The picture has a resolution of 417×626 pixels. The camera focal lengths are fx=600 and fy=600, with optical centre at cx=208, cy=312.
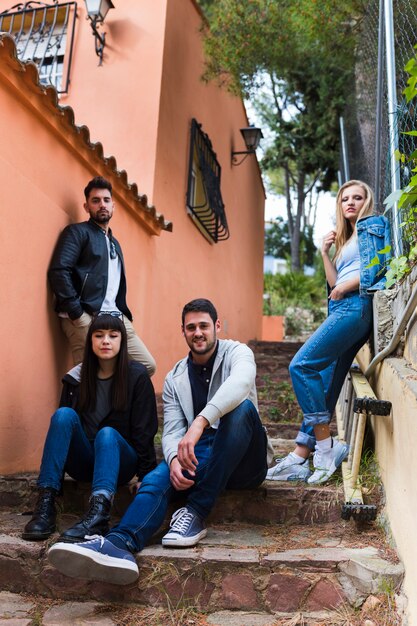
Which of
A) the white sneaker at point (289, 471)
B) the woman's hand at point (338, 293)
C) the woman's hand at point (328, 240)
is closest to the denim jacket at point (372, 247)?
the woman's hand at point (338, 293)

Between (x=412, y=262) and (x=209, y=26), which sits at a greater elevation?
(x=209, y=26)

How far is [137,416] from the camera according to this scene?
2797 mm

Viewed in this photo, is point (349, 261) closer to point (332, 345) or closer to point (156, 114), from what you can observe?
point (332, 345)

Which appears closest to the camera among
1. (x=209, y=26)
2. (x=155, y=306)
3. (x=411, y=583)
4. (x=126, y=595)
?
(x=411, y=583)

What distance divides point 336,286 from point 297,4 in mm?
3520

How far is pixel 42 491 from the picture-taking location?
97.5 inches

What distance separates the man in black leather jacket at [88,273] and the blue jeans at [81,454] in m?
0.81

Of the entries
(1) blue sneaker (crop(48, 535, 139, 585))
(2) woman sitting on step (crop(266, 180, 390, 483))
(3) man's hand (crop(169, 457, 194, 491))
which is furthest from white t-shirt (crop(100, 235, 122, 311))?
(1) blue sneaker (crop(48, 535, 139, 585))

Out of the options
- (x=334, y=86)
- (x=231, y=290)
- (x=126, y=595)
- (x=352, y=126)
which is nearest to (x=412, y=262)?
(x=126, y=595)

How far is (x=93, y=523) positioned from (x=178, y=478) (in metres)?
0.38

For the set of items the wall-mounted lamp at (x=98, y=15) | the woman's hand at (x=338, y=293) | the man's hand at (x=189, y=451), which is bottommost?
the man's hand at (x=189, y=451)

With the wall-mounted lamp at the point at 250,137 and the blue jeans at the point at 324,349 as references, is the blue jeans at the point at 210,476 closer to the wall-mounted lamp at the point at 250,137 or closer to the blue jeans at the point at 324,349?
the blue jeans at the point at 324,349

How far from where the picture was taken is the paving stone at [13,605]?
215 cm

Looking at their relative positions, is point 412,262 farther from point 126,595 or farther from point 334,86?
point 334,86
